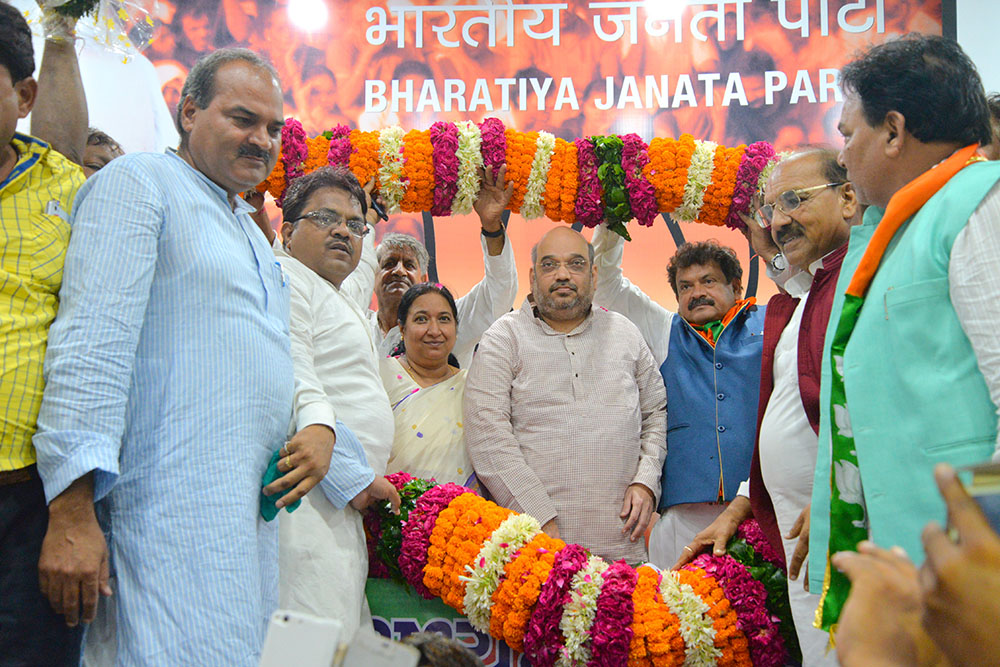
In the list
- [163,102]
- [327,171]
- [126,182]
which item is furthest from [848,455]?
[163,102]

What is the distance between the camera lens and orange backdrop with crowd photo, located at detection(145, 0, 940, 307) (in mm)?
5023

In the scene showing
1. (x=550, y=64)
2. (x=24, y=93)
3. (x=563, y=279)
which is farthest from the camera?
(x=550, y=64)

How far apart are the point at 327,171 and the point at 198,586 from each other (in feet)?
5.47

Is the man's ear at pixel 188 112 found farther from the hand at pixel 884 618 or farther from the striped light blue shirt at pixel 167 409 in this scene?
the hand at pixel 884 618

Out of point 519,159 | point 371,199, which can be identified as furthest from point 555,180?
point 371,199

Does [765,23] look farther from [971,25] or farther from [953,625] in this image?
[953,625]

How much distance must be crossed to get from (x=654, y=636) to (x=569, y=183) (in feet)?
5.53

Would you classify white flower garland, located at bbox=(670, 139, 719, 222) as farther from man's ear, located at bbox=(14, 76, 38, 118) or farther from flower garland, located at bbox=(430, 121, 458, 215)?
man's ear, located at bbox=(14, 76, 38, 118)

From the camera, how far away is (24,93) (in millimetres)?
1773

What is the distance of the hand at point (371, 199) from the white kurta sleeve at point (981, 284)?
214 centimetres

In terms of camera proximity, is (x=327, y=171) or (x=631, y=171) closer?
(x=327, y=171)

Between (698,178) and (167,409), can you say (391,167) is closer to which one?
(698,178)

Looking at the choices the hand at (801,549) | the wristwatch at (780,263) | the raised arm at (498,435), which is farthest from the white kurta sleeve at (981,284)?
the raised arm at (498,435)

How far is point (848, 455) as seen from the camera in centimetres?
178
